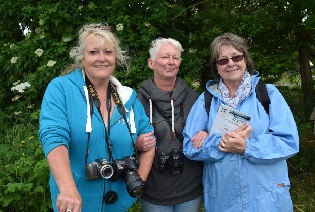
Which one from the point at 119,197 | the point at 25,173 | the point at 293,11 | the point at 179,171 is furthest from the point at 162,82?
the point at 293,11

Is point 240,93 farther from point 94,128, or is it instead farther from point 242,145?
point 94,128

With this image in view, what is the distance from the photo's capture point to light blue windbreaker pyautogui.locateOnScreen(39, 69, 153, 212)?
6.94 feet

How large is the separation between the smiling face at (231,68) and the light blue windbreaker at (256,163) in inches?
4.2

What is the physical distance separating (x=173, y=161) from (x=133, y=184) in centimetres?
54

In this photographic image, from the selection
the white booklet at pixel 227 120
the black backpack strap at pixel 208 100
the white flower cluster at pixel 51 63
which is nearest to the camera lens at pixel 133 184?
the white booklet at pixel 227 120

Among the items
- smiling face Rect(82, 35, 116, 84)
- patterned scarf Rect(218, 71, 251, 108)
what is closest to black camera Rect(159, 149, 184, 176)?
patterned scarf Rect(218, 71, 251, 108)

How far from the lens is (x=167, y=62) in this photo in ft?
9.70

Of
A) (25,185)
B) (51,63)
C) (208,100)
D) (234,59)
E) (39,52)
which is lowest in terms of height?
(25,185)

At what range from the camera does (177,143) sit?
2.90 metres

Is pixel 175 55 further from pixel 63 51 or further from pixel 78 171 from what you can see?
pixel 63 51

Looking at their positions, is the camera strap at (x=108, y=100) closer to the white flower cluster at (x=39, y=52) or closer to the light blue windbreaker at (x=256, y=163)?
the light blue windbreaker at (x=256, y=163)

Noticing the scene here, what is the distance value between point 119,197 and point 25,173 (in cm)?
204

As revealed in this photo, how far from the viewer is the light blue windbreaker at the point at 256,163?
8.02 feet

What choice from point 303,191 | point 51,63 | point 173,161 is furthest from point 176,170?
point 51,63
